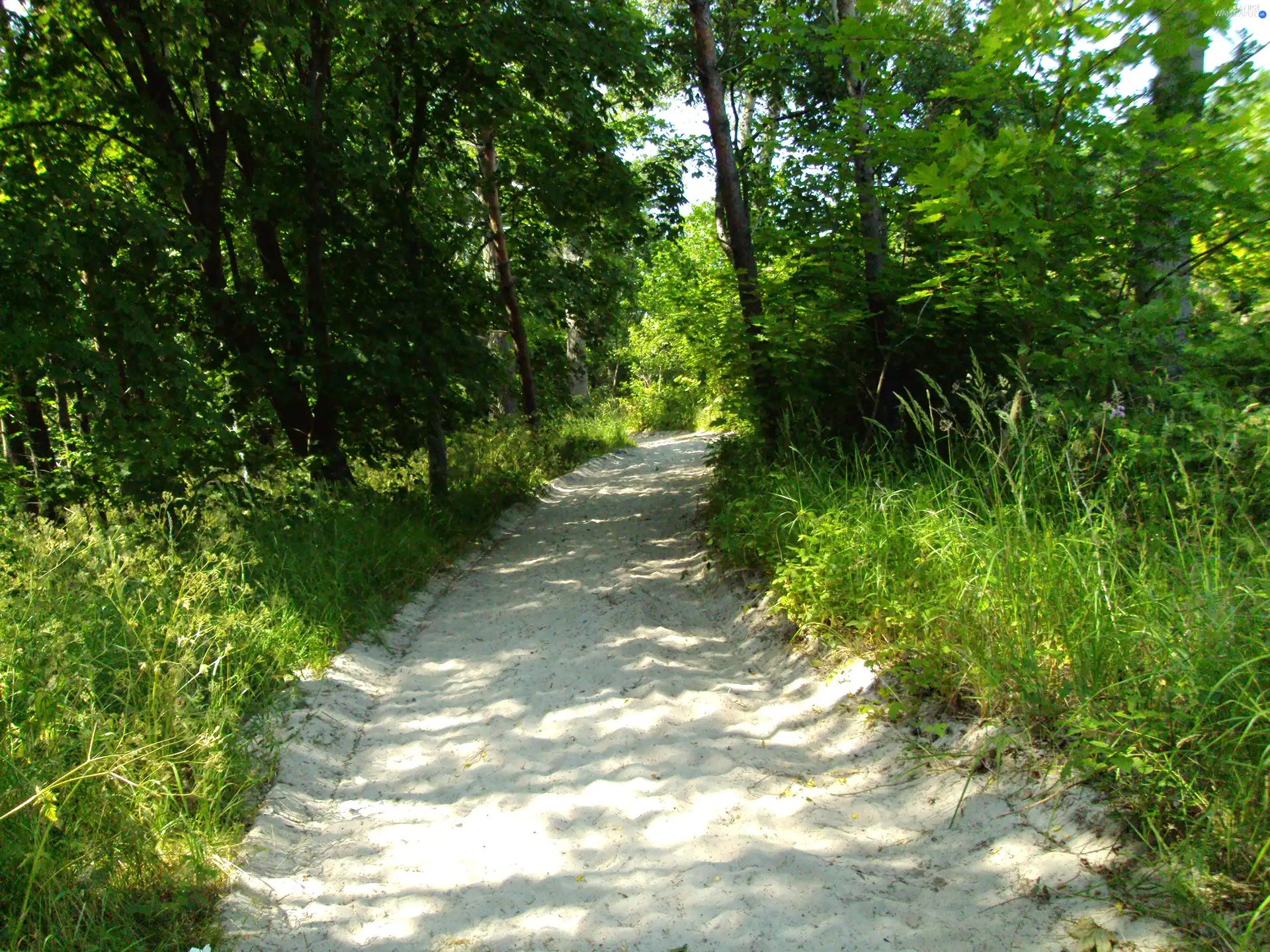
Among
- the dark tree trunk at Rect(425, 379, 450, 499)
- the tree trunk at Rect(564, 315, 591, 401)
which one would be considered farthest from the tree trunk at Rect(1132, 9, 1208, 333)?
the tree trunk at Rect(564, 315, 591, 401)

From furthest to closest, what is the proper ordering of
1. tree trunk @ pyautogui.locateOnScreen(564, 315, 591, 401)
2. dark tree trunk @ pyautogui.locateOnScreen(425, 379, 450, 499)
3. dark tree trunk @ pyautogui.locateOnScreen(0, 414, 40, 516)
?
tree trunk @ pyautogui.locateOnScreen(564, 315, 591, 401)
dark tree trunk @ pyautogui.locateOnScreen(425, 379, 450, 499)
dark tree trunk @ pyautogui.locateOnScreen(0, 414, 40, 516)

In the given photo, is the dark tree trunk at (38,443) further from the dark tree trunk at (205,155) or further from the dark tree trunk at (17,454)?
the dark tree trunk at (205,155)

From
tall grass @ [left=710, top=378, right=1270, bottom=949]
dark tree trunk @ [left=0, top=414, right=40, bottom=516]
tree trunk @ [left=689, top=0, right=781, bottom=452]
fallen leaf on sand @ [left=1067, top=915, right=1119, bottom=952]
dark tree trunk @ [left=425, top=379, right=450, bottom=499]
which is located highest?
tree trunk @ [left=689, top=0, right=781, bottom=452]

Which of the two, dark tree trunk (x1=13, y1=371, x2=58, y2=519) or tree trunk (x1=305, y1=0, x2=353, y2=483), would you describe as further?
tree trunk (x1=305, y1=0, x2=353, y2=483)

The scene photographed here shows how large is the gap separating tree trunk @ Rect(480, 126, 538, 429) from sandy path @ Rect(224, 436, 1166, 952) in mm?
8812

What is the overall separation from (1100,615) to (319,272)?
8.87 meters

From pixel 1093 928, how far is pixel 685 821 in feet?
5.61

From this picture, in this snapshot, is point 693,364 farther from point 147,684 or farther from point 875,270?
point 147,684

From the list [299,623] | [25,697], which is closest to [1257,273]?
[299,623]

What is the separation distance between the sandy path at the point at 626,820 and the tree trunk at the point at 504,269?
28.9 ft

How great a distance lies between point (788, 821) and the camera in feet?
12.7

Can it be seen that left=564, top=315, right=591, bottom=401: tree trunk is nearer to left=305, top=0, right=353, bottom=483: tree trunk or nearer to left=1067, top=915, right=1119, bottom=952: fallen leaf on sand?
left=305, top=0, right=353, bottom=483: tree trunk

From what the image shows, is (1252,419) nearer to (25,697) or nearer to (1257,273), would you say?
(1257,273)

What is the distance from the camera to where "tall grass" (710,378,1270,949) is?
109 inches
